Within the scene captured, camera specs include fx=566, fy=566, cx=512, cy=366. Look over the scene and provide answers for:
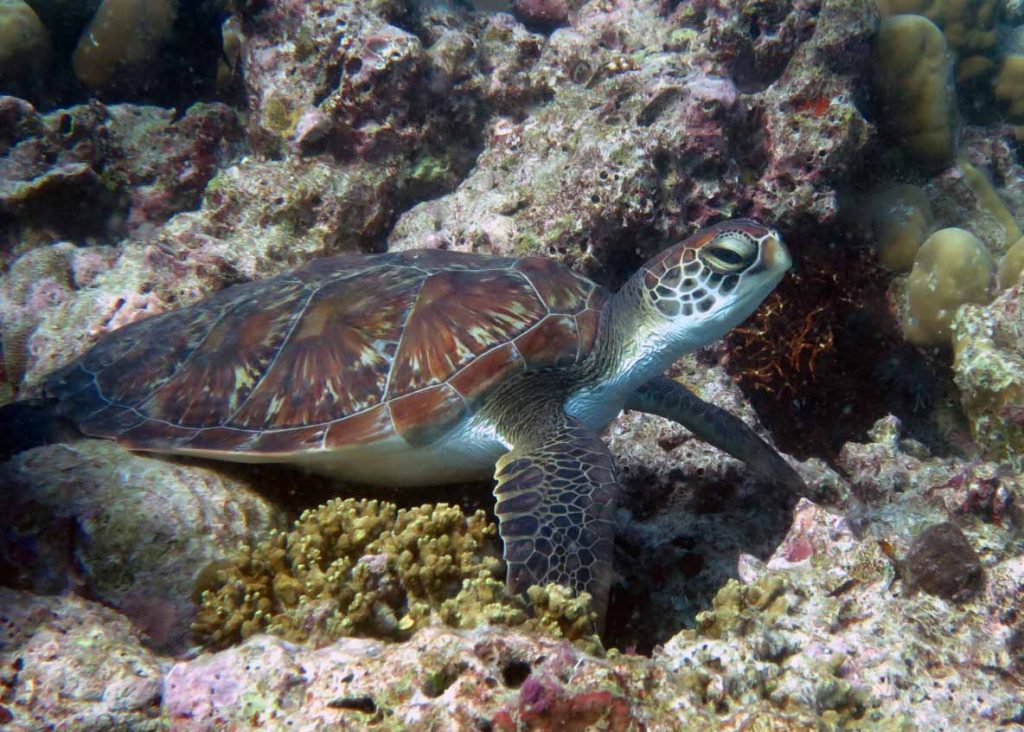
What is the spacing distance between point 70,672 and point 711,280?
2.77 metres

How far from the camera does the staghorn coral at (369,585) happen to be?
167 cm

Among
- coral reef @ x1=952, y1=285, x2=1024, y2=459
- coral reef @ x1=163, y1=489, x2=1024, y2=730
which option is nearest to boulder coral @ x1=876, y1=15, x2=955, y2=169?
coral reef @ x1=952, y1=285, x2=1024, y2=459

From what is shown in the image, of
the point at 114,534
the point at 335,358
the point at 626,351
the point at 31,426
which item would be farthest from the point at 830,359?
the point at 31,426

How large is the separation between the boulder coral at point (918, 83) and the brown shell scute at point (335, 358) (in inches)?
143

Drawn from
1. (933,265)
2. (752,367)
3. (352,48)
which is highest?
(352,48)

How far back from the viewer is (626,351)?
291 cm

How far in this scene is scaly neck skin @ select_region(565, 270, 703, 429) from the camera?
2.89 m

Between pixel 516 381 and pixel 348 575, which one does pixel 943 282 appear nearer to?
pixel 516 381

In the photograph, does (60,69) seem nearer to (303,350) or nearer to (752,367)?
(303,350)

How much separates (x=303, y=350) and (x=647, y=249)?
8.01ft

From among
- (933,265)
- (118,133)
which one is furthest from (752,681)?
(118,133)

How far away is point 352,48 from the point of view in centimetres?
461

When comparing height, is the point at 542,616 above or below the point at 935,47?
below

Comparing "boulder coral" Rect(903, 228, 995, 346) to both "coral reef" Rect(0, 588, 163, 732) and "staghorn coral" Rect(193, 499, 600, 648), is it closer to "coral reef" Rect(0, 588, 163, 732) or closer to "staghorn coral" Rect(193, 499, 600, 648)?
"staghorn coral" Rect(193, 499, 600, 648)
